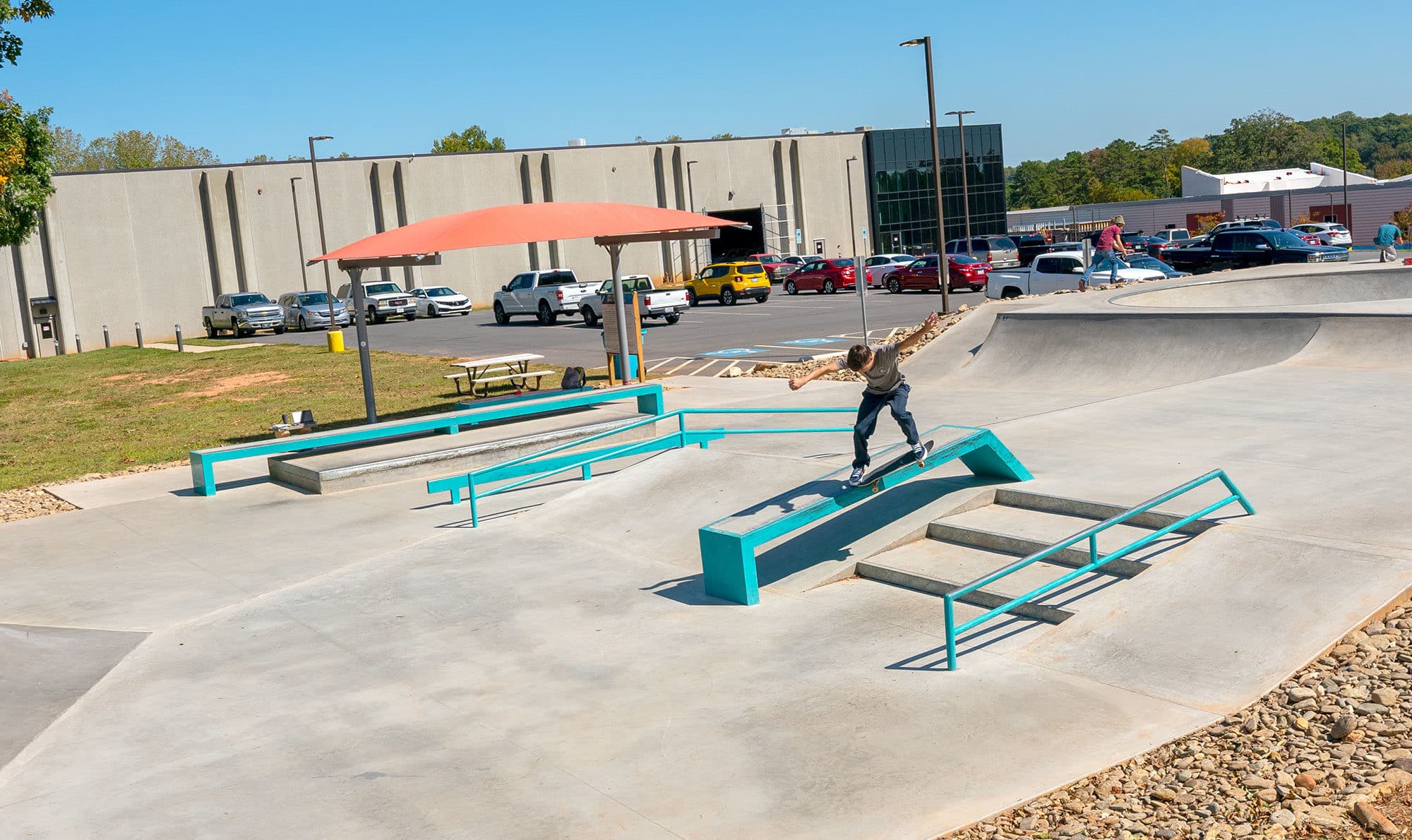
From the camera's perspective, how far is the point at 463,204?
2399 inches

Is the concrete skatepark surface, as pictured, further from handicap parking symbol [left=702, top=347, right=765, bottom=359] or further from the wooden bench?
handicap parking symbol [left=702, top=347, right=765, bottom=359]

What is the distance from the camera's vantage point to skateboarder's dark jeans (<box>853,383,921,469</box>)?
8.92m

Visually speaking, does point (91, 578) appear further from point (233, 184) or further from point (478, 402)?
point (233, 184)

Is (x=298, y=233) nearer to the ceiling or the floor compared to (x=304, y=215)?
nearer to the floor

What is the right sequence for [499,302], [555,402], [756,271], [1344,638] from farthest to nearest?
[756,271]
[499,302]
[555,402]
[1344,638]

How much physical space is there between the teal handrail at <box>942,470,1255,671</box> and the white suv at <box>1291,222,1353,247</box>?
4596cm

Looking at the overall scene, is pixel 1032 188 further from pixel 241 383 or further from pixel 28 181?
pixel 28 181

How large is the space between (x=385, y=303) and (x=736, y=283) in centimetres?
1475

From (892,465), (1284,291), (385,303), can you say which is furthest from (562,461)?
(385,303)

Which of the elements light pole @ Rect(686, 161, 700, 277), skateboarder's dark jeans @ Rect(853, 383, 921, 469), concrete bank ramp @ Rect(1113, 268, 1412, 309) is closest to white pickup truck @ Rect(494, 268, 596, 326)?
concrete bank ramp @ Rect(1113, 268, 1412, 309)

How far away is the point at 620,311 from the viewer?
19859 mm

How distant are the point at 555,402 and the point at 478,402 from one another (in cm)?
284

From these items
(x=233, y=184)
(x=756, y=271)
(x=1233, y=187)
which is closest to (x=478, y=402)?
(x=756, y=271)

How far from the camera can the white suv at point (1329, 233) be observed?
49.2 metres
